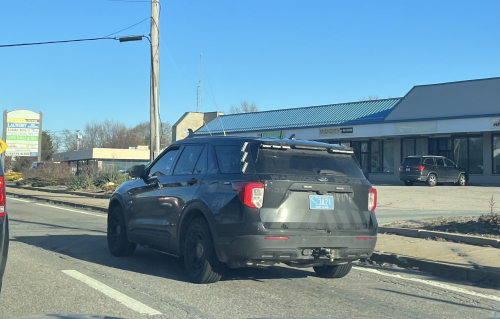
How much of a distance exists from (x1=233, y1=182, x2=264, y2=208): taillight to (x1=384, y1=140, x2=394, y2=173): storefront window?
33.7m

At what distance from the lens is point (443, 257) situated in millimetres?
8625

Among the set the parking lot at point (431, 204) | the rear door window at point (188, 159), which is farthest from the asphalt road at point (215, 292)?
the parking lot at point (431, 204)

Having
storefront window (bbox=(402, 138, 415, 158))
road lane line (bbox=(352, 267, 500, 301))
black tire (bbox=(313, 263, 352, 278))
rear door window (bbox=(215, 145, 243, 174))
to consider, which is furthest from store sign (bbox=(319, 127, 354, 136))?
rear door window (bbox=(215, 145, 243, 174))

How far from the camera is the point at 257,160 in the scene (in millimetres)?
6707

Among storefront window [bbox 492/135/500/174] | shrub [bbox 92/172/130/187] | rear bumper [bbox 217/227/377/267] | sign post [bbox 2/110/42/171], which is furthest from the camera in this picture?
sign post [bbox 2/110/42/171]

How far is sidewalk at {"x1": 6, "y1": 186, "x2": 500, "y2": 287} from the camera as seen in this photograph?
7730 millimetres

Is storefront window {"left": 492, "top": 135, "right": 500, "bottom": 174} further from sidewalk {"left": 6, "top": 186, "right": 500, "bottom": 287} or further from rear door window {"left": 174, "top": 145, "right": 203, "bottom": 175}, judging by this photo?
rear door window {"left": 174, "top": 145, "right": 203, "bottom": 175}

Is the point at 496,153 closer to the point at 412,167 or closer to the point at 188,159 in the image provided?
the point at 412,167

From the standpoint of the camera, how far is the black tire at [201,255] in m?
6.81

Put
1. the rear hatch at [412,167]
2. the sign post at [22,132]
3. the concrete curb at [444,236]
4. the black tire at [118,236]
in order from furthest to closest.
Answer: the sign post at [22,132] → the rear hatch at [412,167] → the concrete curb at [444,236] → the black tire at [118,236]

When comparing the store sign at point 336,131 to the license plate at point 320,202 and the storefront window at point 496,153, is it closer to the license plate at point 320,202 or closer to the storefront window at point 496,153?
the storefront window at point 496,153

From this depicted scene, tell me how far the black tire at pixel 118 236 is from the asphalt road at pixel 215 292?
164mm

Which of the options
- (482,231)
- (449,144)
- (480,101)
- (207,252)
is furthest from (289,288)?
(449,144)

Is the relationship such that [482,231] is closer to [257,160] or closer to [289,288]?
[289,288]
